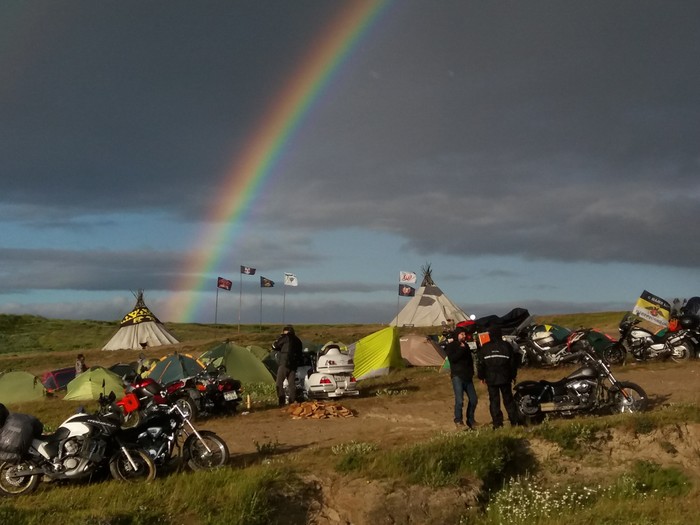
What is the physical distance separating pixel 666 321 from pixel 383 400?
12678mm

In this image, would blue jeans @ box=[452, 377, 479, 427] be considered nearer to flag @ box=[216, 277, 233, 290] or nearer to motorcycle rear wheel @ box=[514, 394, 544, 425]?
motorcycle rear wheel @ box=[514, 394, 544, 425]

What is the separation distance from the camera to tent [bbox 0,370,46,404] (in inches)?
1142

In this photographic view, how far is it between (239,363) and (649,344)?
585 inches

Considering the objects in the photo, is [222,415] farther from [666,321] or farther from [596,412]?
[666,321]

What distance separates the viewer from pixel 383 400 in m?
20.6

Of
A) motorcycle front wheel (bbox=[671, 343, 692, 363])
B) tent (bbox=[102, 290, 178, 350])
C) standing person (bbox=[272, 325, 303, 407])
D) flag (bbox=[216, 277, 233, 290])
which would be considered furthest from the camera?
flag (bbox=[216, 277, 233, 290])

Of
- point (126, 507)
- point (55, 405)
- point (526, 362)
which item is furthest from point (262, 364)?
point (126, 507)

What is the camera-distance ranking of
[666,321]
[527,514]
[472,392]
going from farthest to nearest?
[666,321] < [472,392] < [527,514]

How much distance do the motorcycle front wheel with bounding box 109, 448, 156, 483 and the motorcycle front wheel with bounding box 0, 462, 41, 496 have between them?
1.07 meters

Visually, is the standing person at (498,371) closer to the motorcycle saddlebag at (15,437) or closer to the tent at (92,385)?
the motorcycle saddlebag at (15,437)

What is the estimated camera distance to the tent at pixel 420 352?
32875 millimetres

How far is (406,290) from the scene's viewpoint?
188ft

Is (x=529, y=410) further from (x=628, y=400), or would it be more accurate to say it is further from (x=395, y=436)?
(x=395, y=436)

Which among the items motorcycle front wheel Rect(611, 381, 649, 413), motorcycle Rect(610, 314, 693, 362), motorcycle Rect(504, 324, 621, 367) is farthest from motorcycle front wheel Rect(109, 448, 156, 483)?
motorcycle Rect(610, 314, 693, 362)
